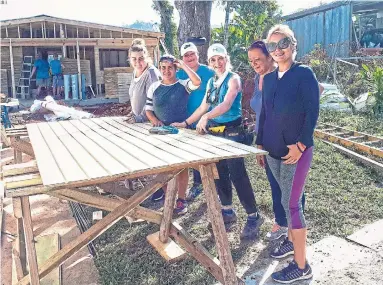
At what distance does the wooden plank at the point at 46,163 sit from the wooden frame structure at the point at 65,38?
44.3ft

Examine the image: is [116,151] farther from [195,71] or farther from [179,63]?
[195,71]

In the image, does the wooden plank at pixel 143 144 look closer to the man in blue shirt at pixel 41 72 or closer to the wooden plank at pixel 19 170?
the wooden plank at pixel 19 170

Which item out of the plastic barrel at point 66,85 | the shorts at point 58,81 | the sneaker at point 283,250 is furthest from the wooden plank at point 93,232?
the shorts at point 58,81

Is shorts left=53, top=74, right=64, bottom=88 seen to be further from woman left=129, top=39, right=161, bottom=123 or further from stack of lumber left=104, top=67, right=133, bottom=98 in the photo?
woman left=129, top=39, right=161, bottom=123

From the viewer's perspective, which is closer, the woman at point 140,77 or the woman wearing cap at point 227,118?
the woman wearing cap at point 227,118

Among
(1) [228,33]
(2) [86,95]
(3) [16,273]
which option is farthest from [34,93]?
(3) [16,273]

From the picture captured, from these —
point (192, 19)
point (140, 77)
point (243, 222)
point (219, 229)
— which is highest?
point (192, 19)

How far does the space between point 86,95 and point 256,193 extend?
13940 millimetres

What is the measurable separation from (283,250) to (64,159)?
6.60 ft

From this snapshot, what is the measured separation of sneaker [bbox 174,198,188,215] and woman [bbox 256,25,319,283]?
64.8 inches

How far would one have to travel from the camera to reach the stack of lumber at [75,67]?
17170mm

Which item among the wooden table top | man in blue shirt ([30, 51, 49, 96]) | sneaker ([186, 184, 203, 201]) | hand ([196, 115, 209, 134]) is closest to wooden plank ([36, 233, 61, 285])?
the wooden table top

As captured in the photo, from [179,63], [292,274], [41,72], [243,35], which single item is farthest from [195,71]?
[41,72]

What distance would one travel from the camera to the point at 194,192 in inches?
199
